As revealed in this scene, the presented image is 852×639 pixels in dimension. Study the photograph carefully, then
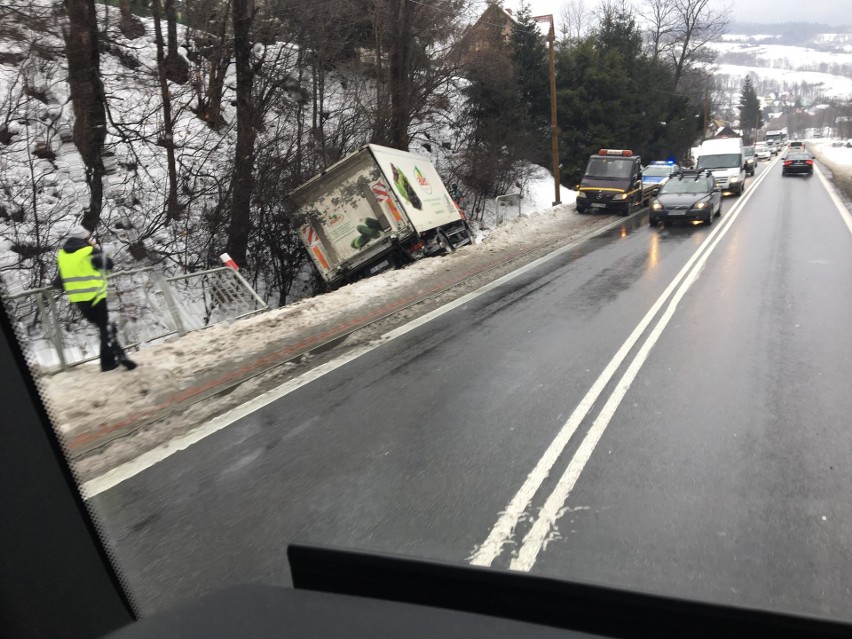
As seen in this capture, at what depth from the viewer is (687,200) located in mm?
19422

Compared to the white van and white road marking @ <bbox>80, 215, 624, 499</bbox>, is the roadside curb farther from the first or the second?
the white van

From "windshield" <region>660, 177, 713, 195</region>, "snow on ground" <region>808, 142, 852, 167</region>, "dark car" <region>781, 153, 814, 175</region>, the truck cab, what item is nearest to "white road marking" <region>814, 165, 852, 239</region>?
"windshield" <region>660, 177, 713, 195</region>

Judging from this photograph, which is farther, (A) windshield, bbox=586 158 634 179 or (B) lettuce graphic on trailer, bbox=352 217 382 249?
(A) windshield, bbox=586 158 634 179

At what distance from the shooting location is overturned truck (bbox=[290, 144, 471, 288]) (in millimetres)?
14516

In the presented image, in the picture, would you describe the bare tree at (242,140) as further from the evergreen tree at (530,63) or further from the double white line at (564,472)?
the evergreen tree at (530,63)

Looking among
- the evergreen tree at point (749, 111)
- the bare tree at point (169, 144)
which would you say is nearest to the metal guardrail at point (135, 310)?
the bare tree at point (169, 144)

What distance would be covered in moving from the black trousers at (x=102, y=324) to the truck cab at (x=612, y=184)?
A: 66.3 ft

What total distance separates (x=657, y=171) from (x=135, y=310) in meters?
27.0

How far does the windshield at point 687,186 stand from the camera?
793 inches

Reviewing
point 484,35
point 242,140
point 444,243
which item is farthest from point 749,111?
point 242,140

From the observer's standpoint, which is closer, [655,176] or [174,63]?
[174,63]

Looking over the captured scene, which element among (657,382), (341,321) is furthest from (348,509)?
(341,321)

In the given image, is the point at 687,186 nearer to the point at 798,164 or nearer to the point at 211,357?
the point at 211,357

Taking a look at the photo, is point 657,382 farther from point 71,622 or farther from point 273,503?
point 71,622
